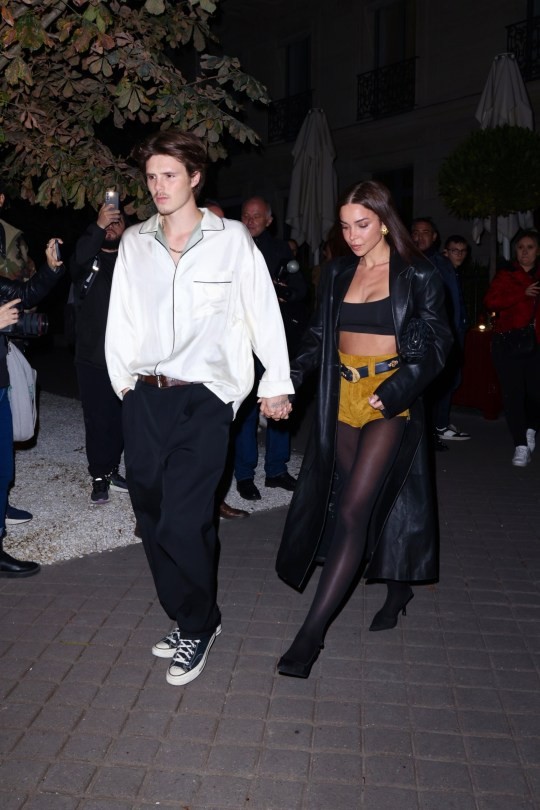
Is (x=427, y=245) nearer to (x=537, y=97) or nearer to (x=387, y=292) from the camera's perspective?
→ (x=387, y=292)

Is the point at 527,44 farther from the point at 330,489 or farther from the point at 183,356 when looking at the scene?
the point at 183,356

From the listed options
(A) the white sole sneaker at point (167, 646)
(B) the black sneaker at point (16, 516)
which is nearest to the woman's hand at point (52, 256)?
(A) the white sole sneaker at point (167, 646)

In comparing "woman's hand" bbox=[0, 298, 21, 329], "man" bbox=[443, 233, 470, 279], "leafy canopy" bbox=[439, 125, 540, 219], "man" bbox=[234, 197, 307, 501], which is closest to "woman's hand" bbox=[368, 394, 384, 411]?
"woman's hand" bbox=[0, 298, 21, 329]

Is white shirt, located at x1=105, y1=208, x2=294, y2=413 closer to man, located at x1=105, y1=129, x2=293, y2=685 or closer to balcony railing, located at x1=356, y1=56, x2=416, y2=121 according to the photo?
man, located at x1=105, y1=129, x2=293, y2=685

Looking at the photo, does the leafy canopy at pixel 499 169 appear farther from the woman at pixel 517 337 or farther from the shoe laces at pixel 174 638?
the shoe laces at pixel 174 638

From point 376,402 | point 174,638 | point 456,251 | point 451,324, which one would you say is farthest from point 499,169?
point 174,638

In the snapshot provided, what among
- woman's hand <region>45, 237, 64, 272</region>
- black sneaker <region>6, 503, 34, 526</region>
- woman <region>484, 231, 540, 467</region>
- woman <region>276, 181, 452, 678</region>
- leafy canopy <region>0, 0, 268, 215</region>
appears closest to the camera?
woman <region>276, 181, 452, 678</region>

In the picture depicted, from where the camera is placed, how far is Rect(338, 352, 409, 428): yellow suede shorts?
381 cm

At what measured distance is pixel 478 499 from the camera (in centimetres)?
665

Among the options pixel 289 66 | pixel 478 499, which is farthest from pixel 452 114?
pixel 478 499

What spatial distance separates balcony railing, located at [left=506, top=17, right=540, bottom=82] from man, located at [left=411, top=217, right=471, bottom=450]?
1011cm

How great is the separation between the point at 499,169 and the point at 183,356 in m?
10.0

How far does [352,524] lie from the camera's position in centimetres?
373

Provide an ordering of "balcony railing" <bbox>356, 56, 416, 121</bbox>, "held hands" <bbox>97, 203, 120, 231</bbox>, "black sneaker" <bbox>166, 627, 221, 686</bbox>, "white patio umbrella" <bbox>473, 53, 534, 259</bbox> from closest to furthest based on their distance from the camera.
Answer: "black sneaker" <bbox>166, 627, 221, 686</bbox>
"held hands" <bbox>97, 203, 120, 231</bbox>
"white patio umbrella" <bbox>473, 53, 534, 259</bbox>
"balcony railing" <bbox>356, 56, 416, 121</bbox>
